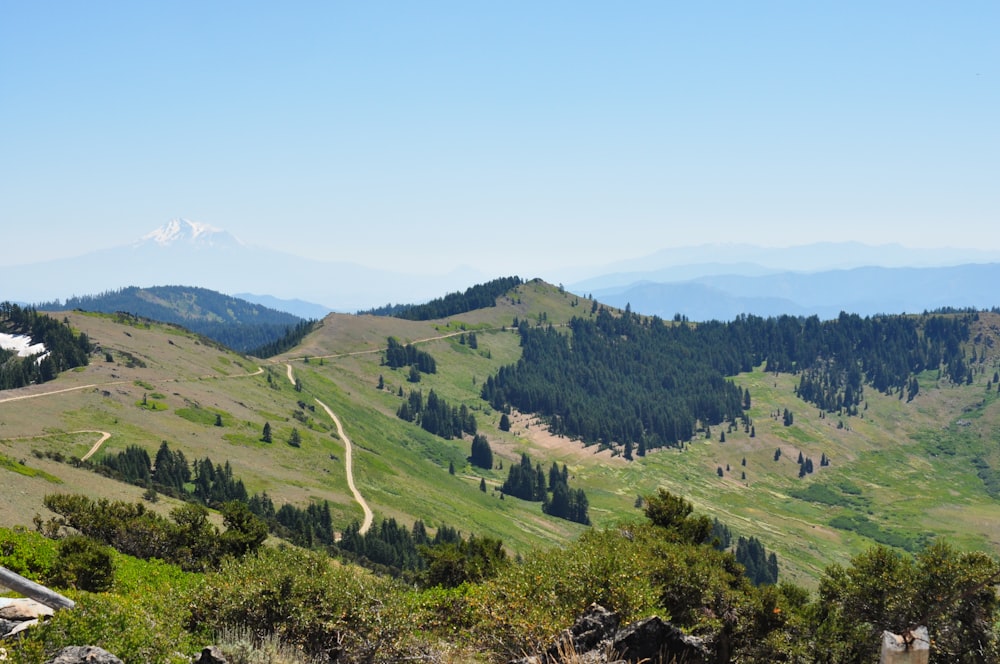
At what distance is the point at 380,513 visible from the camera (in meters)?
152

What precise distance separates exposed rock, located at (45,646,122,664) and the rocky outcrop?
13691mm

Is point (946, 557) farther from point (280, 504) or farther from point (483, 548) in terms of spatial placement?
point (280, 504)

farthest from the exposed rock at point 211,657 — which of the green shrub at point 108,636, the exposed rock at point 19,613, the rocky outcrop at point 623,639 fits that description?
the rocky outcrop at point 623,639

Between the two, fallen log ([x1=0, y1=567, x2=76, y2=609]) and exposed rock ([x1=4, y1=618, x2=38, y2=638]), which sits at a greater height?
fallen log ([x1=0, y1=567, x2=76, y2=609])

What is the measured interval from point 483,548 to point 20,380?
153m

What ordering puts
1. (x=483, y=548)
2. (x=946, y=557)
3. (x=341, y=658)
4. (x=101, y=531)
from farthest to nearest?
(x=483, y=548) → (x=101, y=531) → (x=946, y=557) → (x=341, y=658)

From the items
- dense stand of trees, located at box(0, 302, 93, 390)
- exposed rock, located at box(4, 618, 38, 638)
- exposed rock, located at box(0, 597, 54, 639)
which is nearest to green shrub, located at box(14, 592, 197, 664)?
exposed rock, located at box(4, 618, 38, 638)

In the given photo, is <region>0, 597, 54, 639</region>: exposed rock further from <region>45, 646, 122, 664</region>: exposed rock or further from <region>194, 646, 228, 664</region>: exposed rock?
<region>194, 646, 228, 664</region>: exposed rock

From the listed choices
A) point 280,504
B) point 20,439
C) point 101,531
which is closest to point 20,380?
point 20,439

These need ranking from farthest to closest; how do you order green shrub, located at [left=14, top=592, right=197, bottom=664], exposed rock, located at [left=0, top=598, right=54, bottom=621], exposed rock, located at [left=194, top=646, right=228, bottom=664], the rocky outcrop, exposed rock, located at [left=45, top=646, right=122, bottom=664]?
the rocky outcrop < exposed rock, located at [left=0, top=598, right=54, bottom=621] < exposed rock, located at [left=194, top=646, right=228, bottom=664] < green shrub, located at [left=14, top=592, right=197, bottom=664] < exposed rock, located at [left=45, top=646, right=122, bottom=664]

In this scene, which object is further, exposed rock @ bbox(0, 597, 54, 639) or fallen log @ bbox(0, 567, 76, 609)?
exposed rock @ bbox(0, 597, 54, 639)

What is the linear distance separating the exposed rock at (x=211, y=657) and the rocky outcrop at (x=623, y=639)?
414 inches

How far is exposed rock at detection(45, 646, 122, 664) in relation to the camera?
64.3 ft

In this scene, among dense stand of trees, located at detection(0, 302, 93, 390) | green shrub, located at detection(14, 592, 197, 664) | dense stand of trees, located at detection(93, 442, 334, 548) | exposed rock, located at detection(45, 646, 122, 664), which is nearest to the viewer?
exposed rock, located at detection(45, 646, 122, 664)
